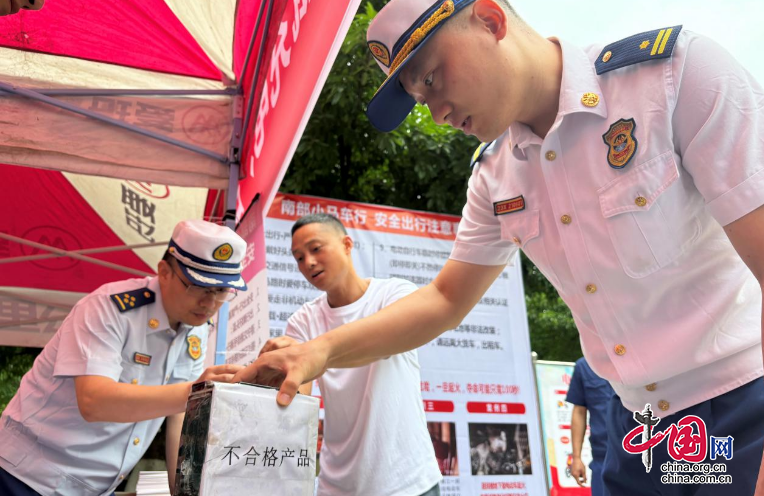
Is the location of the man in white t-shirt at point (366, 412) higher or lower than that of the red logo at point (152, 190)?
lower

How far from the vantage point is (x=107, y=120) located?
287 cm

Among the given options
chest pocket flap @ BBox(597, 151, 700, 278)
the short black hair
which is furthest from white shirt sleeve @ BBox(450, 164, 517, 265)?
the short black hair

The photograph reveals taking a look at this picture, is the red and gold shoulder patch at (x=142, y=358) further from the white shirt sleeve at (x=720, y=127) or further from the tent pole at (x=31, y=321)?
the tent pole at (x=31, y=321)

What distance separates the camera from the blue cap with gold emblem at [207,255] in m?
2.23

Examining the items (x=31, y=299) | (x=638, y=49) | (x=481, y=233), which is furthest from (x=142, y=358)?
(x=31, y=299)

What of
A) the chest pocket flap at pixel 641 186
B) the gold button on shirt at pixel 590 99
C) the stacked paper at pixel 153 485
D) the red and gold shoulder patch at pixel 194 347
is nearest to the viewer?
the chest pocket flap at pixel 641 186

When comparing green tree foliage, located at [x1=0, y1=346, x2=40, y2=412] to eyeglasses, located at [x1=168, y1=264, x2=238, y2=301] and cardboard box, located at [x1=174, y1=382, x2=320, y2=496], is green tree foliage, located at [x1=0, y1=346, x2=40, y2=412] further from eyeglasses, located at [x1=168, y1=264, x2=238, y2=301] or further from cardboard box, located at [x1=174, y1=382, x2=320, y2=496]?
cardboard box, located at [x1=174, y1=382, x2=320, y2=496]

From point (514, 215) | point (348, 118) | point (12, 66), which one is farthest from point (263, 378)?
point (348, 118)

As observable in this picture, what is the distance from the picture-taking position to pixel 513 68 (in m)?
1.14

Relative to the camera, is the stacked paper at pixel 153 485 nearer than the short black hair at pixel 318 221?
Yes

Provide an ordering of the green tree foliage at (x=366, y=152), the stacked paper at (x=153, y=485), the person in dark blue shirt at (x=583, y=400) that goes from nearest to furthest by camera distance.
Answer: the stacked paper at (x=153, y=485)
the person in dark blue shirt at (x=583, y=400)
the green tree foliage at (x=366, y=152)

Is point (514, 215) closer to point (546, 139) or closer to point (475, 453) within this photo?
point (546, 139)

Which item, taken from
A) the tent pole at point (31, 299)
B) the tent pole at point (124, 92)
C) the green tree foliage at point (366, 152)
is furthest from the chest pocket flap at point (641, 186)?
the green tree foliage at point (366, 152)

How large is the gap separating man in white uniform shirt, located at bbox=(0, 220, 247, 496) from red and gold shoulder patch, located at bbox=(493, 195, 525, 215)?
0.87 meters
